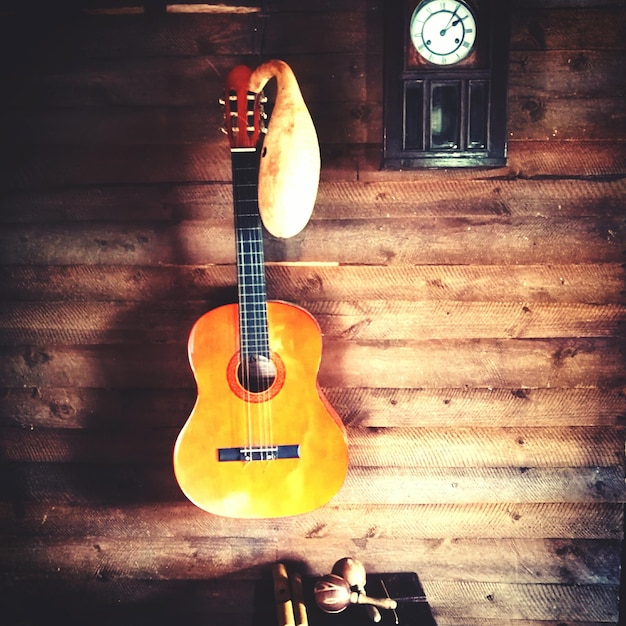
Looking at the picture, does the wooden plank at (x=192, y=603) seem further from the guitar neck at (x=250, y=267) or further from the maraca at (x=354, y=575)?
the guitar neck at (x=250, y=267)

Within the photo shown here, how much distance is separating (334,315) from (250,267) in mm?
374

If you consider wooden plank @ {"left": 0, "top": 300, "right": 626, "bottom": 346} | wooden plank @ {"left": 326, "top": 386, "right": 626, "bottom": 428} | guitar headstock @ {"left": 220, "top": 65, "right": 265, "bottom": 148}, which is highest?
guitar headstock @ {"left": 220, "top": 65, "right": 265, "bottom": 148}

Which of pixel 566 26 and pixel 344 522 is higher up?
pixel 566 26

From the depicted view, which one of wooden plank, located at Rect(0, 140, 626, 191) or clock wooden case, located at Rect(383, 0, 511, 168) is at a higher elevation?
clock wooden case, located at Rect(383, 0, 511, 168)

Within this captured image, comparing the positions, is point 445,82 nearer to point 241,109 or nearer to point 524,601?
point 241,109

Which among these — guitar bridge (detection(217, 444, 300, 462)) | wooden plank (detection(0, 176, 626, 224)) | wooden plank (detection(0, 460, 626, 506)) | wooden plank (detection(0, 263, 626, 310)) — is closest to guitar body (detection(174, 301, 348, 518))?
guitar bridge (detection(217, 444, 300, 462))

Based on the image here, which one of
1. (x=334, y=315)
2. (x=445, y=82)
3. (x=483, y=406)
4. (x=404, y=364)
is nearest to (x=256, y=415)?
(x=334, y=315)

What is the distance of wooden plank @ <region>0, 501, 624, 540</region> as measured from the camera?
1.83 meters

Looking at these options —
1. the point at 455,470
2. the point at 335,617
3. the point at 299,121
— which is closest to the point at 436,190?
the point at 299,121

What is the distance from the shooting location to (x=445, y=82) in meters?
1.54

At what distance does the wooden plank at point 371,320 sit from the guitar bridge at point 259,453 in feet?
1.38

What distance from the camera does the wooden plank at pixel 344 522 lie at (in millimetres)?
1831

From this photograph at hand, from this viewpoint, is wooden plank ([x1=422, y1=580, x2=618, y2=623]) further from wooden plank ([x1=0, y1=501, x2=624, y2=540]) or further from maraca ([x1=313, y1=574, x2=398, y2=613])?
maraca ([x1=313, y1=574, x2=398, y2=613])

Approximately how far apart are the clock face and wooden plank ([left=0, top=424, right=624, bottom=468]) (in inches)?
48.9
